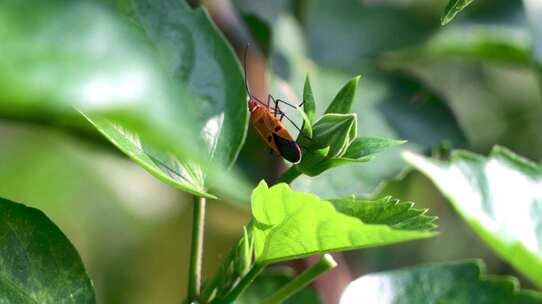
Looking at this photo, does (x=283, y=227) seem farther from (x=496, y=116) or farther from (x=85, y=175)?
(x=496, y=116)

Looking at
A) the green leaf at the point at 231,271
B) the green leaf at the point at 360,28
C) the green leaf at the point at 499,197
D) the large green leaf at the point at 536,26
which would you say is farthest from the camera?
the green leaf at the point at 360,28

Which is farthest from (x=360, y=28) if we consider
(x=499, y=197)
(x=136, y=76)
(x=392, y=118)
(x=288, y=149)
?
(x=136, y=76)

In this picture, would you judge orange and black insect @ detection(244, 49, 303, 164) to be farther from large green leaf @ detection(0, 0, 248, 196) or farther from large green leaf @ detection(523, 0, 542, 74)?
large green leaf @ detection(523, 0, 542, 74)

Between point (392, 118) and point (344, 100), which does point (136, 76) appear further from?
point (392, 118)

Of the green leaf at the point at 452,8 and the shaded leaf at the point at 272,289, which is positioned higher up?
the green leaf at the point at 452,8

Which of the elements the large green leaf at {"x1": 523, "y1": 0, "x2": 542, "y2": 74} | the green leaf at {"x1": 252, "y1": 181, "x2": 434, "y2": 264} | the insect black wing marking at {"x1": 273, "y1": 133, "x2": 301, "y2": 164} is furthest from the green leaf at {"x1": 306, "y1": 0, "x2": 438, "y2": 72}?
the green leaf at {"x1": 252, "y1": 181, "x2": 434, "y2": 264}

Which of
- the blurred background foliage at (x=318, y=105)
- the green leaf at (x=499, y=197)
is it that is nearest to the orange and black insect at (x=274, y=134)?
the green leaf at (x=499, y=197)

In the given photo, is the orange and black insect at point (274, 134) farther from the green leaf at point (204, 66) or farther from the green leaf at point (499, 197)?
the green leaf at point (499, 197)

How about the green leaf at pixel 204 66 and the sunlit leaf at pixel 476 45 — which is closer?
the green leaf at pixel 204 66
